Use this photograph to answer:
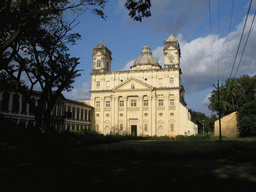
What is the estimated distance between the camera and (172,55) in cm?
5391

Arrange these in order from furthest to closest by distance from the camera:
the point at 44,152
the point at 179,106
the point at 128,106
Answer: the point at 128,106 → the point at 179,106 → the point at 44,152

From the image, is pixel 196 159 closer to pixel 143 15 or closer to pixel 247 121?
pixel 143 15

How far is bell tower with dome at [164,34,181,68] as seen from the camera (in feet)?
175

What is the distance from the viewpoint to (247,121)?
39.2m

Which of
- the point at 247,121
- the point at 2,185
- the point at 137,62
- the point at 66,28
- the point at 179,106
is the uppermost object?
the point at 137,62

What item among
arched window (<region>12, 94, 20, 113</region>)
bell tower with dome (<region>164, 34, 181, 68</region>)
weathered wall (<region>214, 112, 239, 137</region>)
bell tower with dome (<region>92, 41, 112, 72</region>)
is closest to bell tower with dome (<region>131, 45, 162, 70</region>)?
bell tower with dome (<region>164, 34, 181, 68</region>)

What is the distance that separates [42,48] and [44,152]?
10959 mm

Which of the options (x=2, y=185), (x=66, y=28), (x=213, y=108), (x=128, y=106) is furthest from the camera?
(x=213, y=108)

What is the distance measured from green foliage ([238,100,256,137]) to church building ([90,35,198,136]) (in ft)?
34.0

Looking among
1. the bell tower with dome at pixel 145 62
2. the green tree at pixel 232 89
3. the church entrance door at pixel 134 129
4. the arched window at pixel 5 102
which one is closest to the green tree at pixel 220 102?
the green tree at pixel 232 89

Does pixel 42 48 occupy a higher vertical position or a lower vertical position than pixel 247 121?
higher

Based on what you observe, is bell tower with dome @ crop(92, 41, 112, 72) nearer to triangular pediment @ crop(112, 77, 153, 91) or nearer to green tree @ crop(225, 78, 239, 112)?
triangular pediment @ crop(112, 77, 153, 91)

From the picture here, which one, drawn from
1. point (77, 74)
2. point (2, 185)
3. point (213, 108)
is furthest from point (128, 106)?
point (2, 185)

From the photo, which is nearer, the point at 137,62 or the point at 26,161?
the point at 26,161
